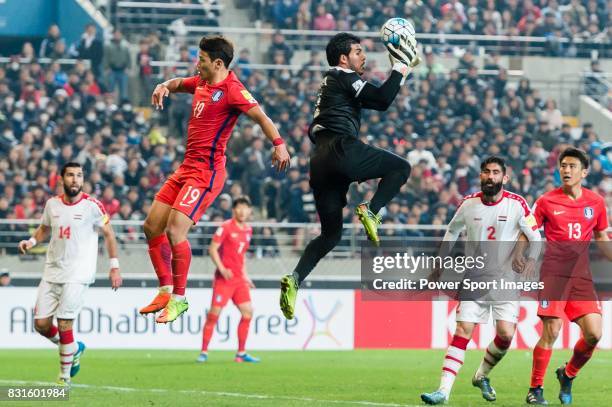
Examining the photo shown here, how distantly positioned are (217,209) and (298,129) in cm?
→ 291

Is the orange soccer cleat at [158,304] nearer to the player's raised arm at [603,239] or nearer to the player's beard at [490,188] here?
the player's beard at [490,188]

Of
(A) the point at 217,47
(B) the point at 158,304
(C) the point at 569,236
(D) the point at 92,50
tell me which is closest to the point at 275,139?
(A) the point at 217,47

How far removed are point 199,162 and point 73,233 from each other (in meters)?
3.75

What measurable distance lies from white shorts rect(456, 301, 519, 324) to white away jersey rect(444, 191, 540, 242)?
619mm

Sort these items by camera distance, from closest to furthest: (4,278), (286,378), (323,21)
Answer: (286,378) → (4,278) → (323,21)

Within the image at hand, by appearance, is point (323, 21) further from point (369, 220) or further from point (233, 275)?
point (369, 220)

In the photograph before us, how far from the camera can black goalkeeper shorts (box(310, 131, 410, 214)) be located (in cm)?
1010

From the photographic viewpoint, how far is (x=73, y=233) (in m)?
14.0

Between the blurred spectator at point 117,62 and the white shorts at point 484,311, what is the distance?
1555 centimetres

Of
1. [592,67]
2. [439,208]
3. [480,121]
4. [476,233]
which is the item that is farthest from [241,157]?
[476,233]

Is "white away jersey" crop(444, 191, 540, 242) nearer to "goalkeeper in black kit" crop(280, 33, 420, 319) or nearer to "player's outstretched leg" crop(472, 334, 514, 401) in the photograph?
"player's outstretched leg" crop(472, 334, 514, 401)

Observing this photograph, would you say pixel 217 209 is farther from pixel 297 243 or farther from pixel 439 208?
pixel 439 208

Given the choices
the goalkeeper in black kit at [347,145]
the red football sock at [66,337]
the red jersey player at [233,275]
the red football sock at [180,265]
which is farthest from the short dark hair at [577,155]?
the red jersey player at [233,275]

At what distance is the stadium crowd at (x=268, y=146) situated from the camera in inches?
924
